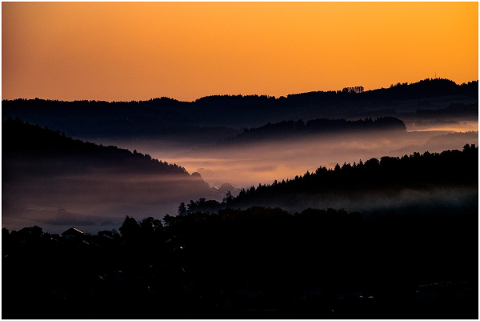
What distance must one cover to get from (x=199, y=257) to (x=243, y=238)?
2310 cm

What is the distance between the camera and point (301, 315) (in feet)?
276

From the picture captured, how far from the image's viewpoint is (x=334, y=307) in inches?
3543

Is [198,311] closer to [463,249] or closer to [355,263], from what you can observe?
[355,263]

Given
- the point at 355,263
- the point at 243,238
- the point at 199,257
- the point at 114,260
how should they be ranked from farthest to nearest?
the point at 243,238 < the point at 355,263 < the point at 199,257 < the point at 114,260

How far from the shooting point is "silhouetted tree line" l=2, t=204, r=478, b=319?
88.6 metres

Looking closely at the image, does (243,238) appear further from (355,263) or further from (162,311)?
(162,311)

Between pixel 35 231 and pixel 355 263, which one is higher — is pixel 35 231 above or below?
above

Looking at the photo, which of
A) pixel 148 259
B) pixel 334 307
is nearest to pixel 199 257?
pixel 148 259

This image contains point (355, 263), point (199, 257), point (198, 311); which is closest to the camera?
point (198, 311)

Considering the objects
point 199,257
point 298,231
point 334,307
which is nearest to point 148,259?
point 199,257

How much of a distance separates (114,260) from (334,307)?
138 ft

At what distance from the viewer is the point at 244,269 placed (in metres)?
138

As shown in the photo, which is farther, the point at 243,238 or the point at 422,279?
the point at 243,238

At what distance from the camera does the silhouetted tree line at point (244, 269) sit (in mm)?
88562
